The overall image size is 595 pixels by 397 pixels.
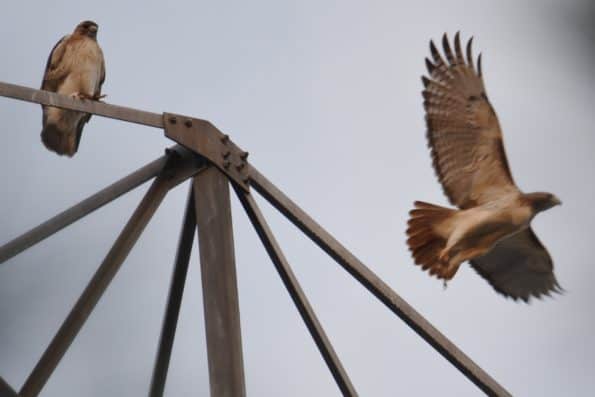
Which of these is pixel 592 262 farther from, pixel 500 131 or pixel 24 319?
pixel 24 319

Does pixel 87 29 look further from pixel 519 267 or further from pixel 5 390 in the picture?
pixel 519 267

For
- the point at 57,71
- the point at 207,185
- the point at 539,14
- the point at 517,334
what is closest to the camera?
the point at 207,185

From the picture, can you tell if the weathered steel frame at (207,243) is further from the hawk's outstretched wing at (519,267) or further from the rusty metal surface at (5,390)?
the hawk's outstretched wing at (519,267)

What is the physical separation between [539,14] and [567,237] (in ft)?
2.07

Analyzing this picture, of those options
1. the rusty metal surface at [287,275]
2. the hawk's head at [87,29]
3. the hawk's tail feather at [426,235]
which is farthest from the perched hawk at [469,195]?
the hawk's head at [87,29]

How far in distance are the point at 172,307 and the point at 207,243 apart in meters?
0.25

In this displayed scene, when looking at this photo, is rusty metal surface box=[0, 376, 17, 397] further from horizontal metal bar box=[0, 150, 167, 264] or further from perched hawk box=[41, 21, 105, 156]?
perched hawk box=[41, 21, 105, 156]

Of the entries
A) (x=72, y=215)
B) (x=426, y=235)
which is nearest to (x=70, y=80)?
(x=72, y=215)

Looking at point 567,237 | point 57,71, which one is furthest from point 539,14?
point 57,71

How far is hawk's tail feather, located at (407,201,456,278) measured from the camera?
2.61 m

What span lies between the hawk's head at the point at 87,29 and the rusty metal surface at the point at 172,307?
444 mm

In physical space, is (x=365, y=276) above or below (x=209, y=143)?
below

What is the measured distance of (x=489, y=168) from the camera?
2.62 metres

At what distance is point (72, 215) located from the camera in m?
2.25
